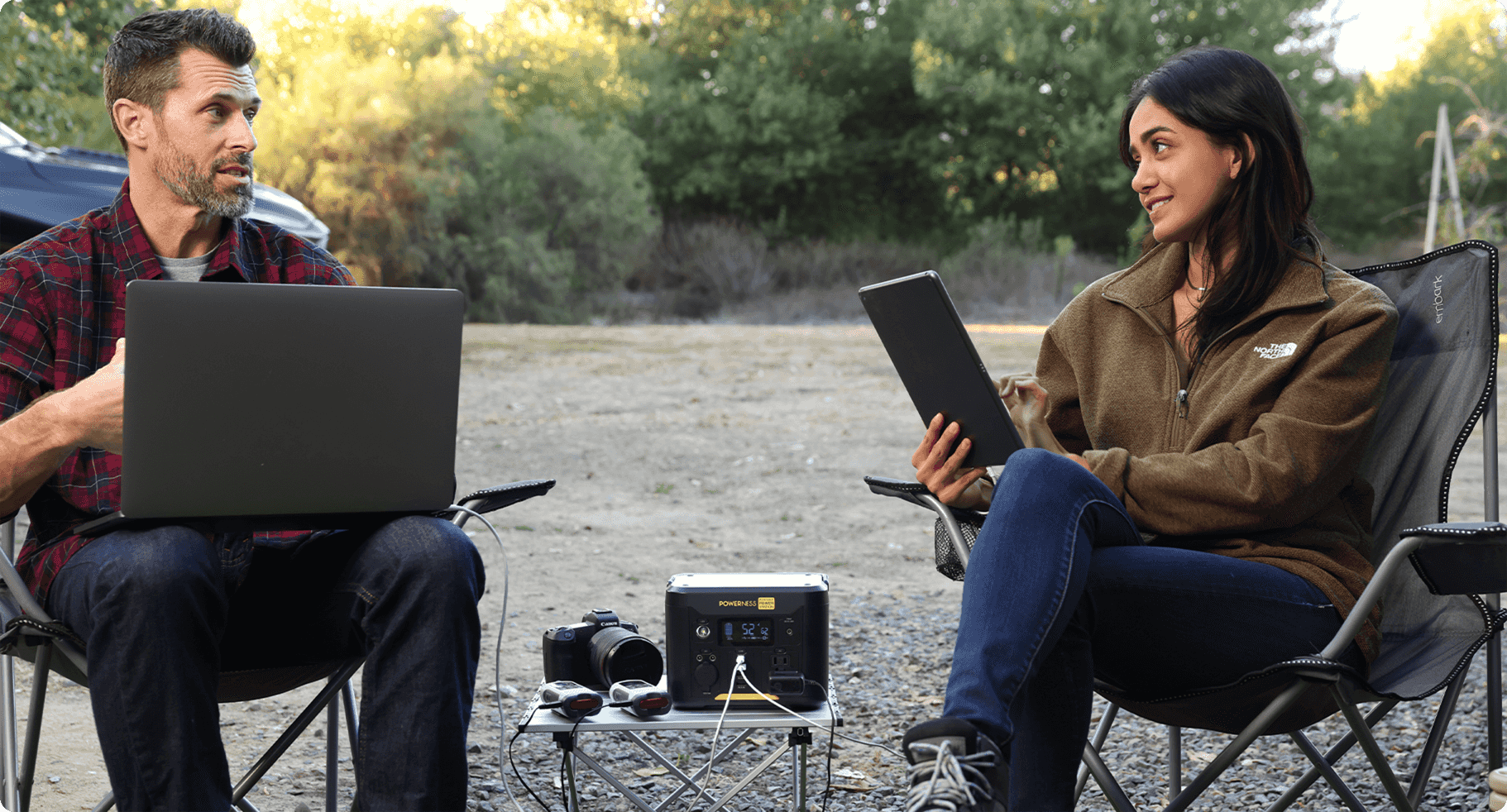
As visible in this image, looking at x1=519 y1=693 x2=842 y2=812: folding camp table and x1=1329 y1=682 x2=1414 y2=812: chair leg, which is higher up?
x1=1329 y1=682 x2=1414 y2=812: chair leg

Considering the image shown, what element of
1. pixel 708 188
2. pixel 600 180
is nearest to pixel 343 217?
pixel 600 180

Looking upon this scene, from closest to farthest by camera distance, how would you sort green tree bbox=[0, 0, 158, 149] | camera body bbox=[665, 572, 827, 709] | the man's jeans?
the man's jeans, camera body bbox=[665, 572, 827, 709], green tree bbox=[0, 0, 158, 149]

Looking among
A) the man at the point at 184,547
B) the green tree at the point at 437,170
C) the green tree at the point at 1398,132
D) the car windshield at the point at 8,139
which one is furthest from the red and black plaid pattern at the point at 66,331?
the green tree at the point at 1398,132

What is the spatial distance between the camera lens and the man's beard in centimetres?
101

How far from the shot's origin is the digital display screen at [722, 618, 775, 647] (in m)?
2.01

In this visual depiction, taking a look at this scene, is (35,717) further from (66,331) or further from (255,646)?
(66,331)

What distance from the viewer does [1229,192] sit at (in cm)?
213

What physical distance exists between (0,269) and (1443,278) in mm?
2564

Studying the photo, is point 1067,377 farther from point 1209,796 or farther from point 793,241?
point 793,241

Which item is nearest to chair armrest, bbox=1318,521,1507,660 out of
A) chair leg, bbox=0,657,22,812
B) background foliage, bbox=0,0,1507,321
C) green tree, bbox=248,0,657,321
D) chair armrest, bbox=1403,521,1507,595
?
chair armrest, bbox=1403,521,1507,595

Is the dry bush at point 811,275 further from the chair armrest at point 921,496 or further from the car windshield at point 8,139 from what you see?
the chair armrest at point 921,496

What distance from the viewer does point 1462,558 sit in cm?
167

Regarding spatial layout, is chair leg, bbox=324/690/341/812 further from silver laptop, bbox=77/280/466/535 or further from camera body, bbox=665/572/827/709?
camera body, bbox=665/572/827/709

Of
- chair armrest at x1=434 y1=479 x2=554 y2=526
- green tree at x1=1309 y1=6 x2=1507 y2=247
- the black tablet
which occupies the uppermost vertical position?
green tree at x1=1309 y1=6 x2=1507 y2=247
